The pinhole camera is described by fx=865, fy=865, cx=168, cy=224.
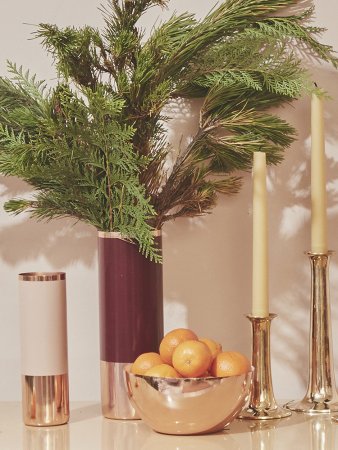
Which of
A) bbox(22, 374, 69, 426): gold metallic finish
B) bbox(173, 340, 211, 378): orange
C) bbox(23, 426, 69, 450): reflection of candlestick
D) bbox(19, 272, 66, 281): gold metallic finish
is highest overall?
bbox(19, 272, 66, 281): gold metallic finish

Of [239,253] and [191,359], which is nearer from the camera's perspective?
[191,359]

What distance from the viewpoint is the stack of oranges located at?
109 centimetres

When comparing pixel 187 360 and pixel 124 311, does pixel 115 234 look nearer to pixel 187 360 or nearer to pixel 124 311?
pixel 124 311

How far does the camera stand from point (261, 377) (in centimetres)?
120

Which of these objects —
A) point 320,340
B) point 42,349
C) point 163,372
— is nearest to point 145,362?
point 163,372

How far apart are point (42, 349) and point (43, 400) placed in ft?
0.23

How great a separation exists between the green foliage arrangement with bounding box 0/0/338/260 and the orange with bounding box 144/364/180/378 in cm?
16

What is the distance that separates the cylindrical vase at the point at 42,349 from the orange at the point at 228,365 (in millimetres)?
220

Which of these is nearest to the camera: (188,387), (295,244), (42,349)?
(188,387)

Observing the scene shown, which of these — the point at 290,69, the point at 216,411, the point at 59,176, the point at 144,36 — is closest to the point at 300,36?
the point at 290,69

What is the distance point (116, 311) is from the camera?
1.20m

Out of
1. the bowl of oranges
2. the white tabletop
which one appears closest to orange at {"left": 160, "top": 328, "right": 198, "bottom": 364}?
the bowl of oranges

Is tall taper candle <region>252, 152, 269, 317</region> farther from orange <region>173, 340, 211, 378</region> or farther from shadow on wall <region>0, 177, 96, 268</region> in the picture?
shadow on wall <region>0, 177, 96, 268</region>

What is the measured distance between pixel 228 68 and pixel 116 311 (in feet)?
1.25
